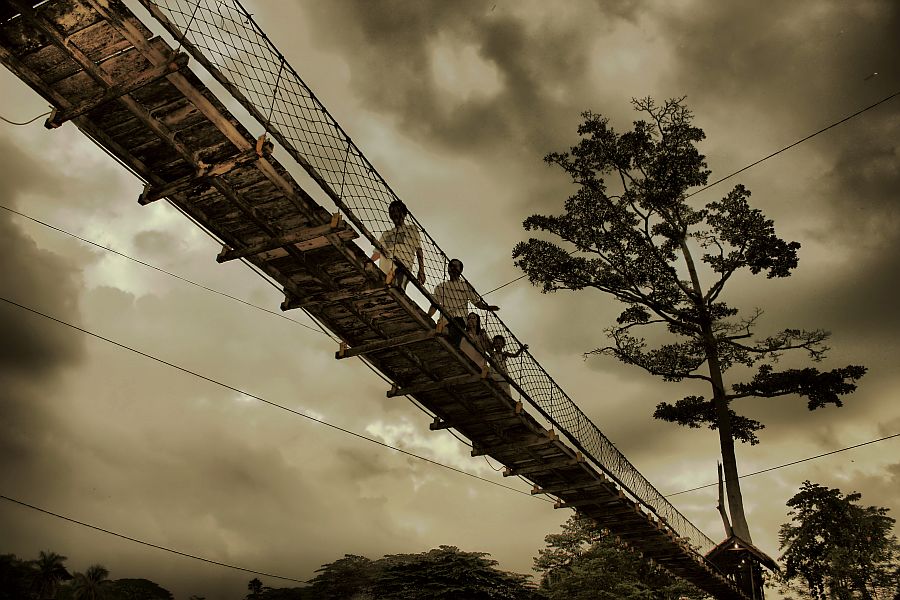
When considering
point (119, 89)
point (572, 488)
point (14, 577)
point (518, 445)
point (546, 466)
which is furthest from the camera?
point (14, 577)

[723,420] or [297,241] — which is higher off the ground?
[723,420]

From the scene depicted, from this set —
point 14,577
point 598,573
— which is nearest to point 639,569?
point 598,573

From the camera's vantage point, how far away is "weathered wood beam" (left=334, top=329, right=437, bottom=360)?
8953 millimetres

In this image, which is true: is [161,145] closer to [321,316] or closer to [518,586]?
[321,316]

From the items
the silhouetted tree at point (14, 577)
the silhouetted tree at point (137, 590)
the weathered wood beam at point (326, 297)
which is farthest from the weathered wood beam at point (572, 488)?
the silhouetted tree at point (137, 590)

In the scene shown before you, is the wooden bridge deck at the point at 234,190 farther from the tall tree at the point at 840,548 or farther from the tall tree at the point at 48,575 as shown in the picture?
the tall tree at the point at 48,575

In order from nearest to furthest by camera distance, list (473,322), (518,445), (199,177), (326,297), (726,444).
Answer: (199,177) → (326,297) → (473,322) → (518,445) → (726,444)

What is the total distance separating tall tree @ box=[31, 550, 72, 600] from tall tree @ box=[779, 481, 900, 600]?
194 ft

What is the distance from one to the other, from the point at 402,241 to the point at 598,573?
2009 centimetres

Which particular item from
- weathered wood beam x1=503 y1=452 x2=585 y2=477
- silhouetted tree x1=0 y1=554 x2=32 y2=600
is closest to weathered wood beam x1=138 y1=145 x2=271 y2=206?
weathered wood beam x1=503 y1=452 x2=585 y2=477

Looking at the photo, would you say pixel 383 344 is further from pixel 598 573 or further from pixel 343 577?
pixel 343 577

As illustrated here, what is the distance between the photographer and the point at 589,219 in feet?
70.0

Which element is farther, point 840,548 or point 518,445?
point 840,548

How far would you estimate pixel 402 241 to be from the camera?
366 inches
